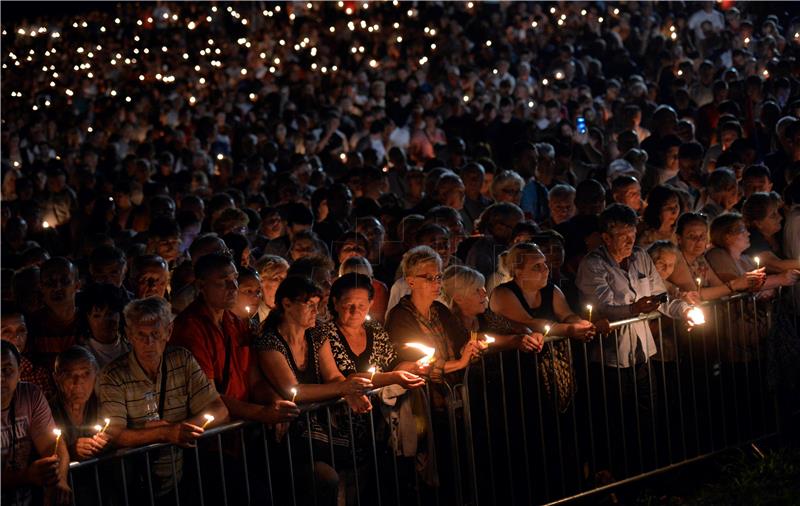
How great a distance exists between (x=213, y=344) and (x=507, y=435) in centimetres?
187

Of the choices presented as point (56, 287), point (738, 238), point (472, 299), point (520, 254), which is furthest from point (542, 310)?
point (56, 287)

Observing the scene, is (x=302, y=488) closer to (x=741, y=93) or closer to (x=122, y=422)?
(x=122, y=422)

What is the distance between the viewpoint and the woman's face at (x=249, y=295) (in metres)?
6.94

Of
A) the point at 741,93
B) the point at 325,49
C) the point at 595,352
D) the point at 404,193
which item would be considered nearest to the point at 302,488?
the point at 595,352

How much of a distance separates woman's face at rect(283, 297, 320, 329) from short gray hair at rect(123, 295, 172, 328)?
2.20 ft

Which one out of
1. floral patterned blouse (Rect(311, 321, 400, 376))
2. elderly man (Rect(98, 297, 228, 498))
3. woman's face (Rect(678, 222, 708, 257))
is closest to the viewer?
elderly man (Rect(98, 297, 228, 498))

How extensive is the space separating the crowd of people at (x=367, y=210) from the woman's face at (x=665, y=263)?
2 centimetres

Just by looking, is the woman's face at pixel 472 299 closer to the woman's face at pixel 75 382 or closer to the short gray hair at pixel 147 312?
the short gray hair at pixel 147 312

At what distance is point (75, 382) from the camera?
17.9 feet

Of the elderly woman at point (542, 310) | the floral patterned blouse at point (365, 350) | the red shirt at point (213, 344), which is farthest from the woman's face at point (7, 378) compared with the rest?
the elderly woman at point (542, 310)

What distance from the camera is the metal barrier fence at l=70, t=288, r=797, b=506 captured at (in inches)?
226

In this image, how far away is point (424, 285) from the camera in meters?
6.64

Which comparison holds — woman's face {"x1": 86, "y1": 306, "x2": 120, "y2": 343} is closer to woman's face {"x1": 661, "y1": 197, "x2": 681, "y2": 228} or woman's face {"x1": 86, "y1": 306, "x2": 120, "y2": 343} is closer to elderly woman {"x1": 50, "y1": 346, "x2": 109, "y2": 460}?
elderly woman {"x1": 50, "y1": 346, "x2": 109, "y2": 460}

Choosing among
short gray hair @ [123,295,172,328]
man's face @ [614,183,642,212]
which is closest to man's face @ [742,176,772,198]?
man's face @ [614,183,642,212]
